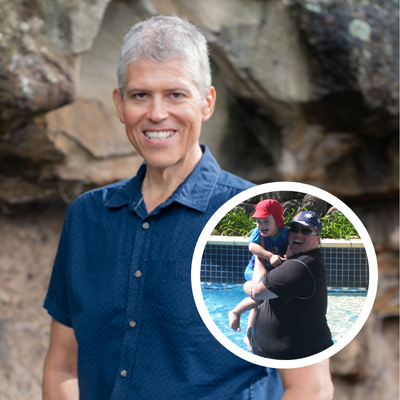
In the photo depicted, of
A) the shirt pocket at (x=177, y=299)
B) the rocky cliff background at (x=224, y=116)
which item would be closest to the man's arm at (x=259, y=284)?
the shirt pocket at (x=177, y=299)

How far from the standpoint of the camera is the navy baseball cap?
492 mm

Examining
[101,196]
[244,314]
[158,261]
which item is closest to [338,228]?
[244,314]

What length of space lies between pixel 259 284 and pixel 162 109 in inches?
11.5

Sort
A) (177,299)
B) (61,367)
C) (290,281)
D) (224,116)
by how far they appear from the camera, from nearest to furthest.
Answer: (290,281) → (177,299) → (61,367) → (224,116)

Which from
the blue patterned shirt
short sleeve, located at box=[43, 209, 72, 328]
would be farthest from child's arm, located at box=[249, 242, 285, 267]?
short sleeve, located at box=[43, 209, 72, 328]

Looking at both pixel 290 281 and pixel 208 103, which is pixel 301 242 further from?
pixel 208 103

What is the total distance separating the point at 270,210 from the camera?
1.64ft

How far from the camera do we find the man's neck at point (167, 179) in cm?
67

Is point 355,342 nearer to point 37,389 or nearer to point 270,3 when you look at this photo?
point 37,389

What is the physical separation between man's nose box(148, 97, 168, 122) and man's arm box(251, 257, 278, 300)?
257mm

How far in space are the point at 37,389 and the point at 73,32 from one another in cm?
156

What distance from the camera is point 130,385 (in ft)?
1.93

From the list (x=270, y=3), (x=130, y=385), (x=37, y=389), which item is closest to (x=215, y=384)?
(x=130, y=385)

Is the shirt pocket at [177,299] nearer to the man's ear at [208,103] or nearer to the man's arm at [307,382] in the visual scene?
the man's arm at [307,382]
